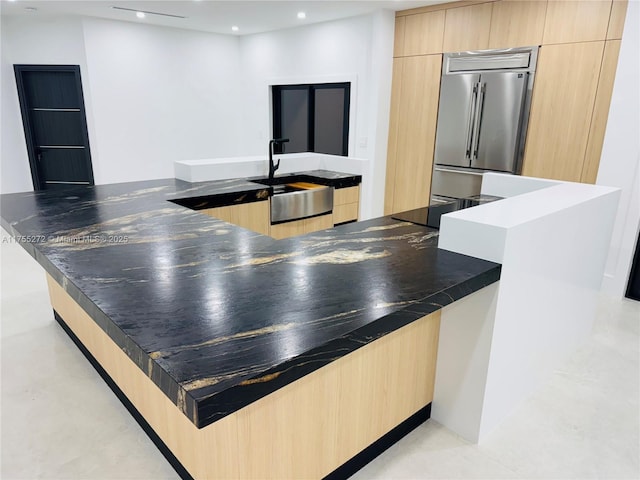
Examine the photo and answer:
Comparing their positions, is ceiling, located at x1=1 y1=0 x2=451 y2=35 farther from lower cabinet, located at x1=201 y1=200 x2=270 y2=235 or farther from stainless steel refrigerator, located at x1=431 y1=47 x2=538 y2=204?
lower cabinet, located at x1=201 y1=200 x2=270 y2=235

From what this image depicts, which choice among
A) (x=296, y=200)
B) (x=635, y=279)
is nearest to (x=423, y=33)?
(x=296, y=200)

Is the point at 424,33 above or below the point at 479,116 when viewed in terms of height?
above

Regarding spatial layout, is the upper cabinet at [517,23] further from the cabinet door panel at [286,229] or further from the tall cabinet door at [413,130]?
the cabinet door panel at [286,229]

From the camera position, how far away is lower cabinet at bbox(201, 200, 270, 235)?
3188mm

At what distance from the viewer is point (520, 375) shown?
7.35 feet

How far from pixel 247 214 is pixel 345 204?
1.23 metres

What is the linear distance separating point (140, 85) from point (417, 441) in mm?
5893

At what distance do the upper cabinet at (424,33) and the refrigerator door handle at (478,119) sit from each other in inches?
26.9

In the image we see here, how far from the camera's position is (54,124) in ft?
20.1

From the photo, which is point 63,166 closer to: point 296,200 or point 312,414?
point 296,200

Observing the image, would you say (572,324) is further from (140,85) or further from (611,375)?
(140,85)

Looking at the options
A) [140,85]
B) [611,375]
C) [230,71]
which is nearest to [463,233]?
[611,375]

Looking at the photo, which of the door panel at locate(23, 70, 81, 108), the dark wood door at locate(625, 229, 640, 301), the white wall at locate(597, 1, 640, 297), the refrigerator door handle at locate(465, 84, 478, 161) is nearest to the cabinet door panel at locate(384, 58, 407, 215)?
the refrigerator door handle at locate(465, 84, 478, 161)

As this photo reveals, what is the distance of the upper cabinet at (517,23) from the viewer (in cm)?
403
